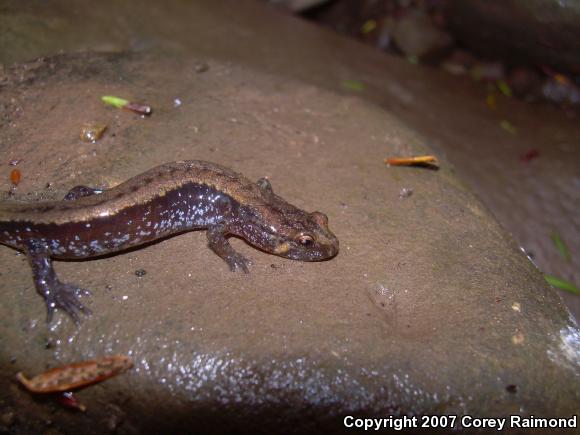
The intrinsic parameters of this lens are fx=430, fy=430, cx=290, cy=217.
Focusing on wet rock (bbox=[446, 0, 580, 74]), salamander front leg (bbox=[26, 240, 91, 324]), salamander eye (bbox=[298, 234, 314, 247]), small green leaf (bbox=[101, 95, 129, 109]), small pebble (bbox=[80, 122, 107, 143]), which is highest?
wet rock (bbox=[446, 0, 580, 74])

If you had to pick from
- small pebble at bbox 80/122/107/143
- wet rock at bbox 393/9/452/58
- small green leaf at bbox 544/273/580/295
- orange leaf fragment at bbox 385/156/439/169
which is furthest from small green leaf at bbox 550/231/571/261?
small pebble at bbox 80/122/107/143

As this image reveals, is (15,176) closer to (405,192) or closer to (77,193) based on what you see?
(77,193)

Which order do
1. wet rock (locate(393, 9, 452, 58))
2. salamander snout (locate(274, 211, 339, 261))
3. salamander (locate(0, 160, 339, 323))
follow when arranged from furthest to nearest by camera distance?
wet rock (locate(393, 9, 452, 58)) < salamander snout (locate(274, 211, 339, 261)) < salamander (locate(0, 160, 339, 323))

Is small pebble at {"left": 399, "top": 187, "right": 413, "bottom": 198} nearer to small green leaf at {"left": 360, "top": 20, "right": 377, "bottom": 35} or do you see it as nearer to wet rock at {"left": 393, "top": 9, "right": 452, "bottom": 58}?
wet rock at {"left": 393, "top": 9, "right": 452, "bottom": 58}

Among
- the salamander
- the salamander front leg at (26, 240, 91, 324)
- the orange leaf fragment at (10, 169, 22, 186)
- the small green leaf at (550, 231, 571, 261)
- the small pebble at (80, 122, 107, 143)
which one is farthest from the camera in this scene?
the small green leaf at (550, 231, 571, 261)

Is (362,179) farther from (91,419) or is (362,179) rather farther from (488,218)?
(91,419)

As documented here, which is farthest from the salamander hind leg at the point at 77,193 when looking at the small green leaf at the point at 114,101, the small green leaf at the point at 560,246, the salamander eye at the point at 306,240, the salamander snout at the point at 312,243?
the small green leaf at the point at 560,246
